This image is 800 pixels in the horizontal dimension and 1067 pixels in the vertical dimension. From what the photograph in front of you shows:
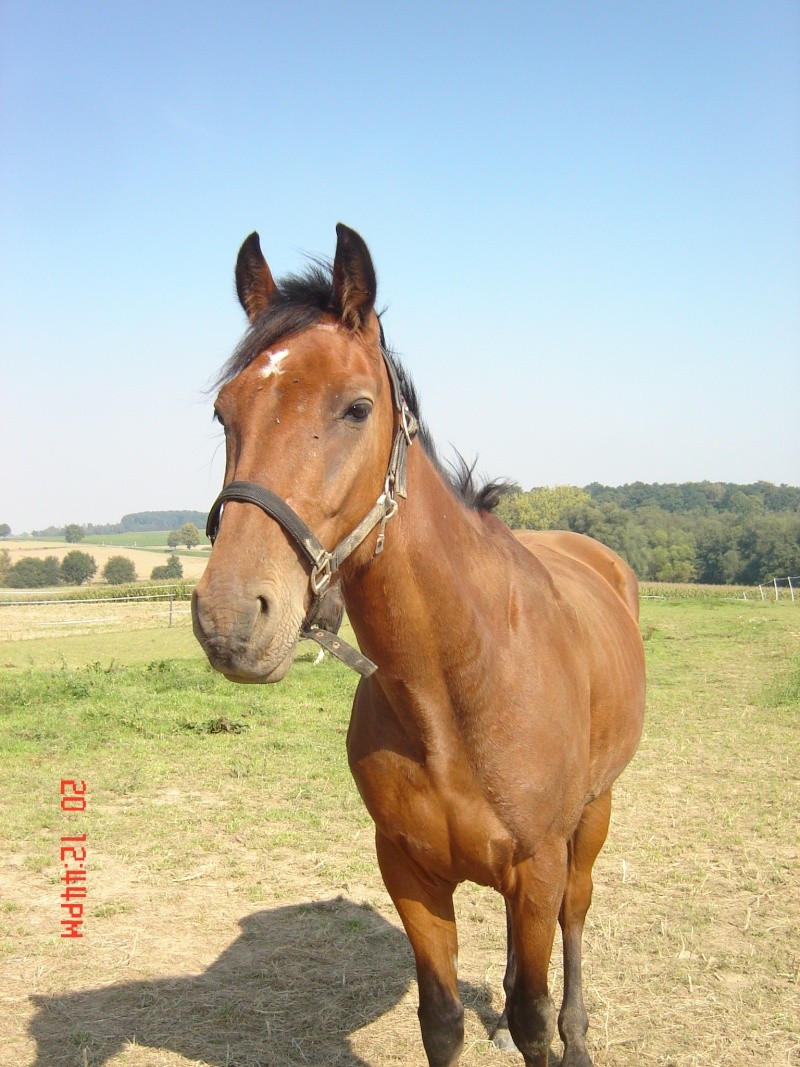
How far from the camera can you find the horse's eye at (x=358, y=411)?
78.2 inches

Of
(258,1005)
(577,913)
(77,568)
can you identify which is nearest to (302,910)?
(258,1005)

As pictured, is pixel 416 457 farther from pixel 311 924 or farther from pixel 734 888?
pixel 734 888

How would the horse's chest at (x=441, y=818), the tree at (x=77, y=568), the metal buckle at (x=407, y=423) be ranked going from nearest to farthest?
the metal buckle at (x=407, y=423) → the horse's chest at (x=441, y=818) → the tree at (x=77, y=568)

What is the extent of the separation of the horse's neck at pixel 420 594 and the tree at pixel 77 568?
50629mm

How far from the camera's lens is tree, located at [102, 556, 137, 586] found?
156 feet

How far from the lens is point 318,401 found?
1932 mm

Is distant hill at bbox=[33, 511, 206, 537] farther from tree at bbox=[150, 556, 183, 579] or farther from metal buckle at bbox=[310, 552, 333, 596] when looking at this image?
metal buckle at bbox=[310, 552, 333, 596]

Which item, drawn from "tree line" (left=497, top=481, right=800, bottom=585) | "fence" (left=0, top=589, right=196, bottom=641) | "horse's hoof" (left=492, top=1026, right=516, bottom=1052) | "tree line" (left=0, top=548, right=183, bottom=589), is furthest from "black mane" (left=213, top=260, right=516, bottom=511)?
"tree line" (left=0, top=548, right=183, bottom=589)

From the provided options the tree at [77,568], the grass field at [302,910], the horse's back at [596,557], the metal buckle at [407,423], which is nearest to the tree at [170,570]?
the tree at [77,568]

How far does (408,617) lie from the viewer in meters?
2.25

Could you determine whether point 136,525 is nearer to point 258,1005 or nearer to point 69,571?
point 69,571

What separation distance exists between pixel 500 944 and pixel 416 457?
3.20 metres

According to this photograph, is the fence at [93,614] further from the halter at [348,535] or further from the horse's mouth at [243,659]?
the horse's mouth at [243,659]

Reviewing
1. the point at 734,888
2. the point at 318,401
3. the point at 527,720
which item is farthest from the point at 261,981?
the point at 318,401
